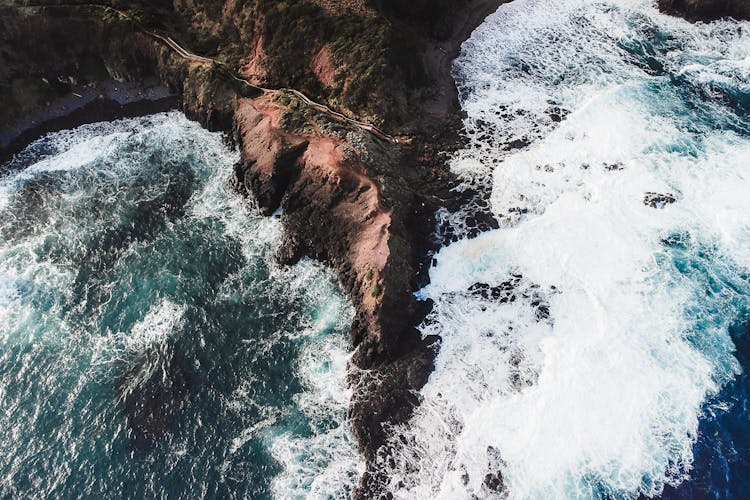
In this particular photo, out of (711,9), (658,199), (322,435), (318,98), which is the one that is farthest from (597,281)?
(711,9)

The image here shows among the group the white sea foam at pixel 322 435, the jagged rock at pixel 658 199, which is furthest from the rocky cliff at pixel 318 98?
the jagged rock at pixel 658 199

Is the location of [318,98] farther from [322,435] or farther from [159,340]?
[322,435]

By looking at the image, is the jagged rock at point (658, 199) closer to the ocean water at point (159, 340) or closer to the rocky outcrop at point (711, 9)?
the ocean water at point (159, 340)

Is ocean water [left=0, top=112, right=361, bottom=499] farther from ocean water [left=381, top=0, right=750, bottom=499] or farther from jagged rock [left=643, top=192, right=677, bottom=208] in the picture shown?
jagged rock [left=643, top=192, right=677, bottom=208]

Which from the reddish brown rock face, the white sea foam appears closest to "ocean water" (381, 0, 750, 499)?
the white sea foam

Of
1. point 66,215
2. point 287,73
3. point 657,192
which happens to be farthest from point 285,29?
point 657,192

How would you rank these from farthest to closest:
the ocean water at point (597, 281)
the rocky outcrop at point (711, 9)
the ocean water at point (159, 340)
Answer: the rocky outcrop at point (711, 9), the ocean water at point (159, 340), the ocean water at point (597, 281)
